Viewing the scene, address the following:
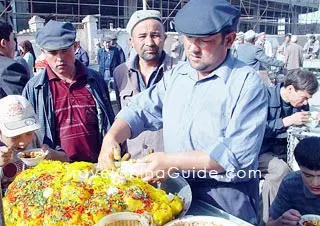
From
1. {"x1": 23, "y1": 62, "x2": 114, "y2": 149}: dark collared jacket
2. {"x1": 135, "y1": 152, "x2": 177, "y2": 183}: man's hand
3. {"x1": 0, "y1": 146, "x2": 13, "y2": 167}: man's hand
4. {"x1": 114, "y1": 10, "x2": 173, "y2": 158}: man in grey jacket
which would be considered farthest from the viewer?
{"x1": 114, "y1": 10, "x2": 173, "y2": 158}: man in grey jacket

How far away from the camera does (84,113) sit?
2324mm

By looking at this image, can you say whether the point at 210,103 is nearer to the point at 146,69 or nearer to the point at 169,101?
the point at 169,101

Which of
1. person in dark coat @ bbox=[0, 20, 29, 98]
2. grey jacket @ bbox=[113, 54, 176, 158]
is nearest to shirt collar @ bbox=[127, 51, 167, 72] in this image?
grey jacket @ bbox=[113, 54, 176, 158]

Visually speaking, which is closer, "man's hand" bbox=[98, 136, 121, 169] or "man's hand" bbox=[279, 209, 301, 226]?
"man's hand" bbox=[98, 136, 121, 169]

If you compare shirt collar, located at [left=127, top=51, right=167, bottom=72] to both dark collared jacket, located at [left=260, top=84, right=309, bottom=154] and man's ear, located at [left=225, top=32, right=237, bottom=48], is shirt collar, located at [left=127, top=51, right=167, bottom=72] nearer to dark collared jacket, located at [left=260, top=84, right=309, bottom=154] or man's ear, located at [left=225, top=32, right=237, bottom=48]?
dark collared jacket, located at [left=260, top=84, right=309, bottom=154]

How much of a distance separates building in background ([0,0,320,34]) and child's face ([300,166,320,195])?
5.54 meters

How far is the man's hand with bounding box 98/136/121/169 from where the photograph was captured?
134 centimetres

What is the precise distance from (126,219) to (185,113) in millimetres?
507

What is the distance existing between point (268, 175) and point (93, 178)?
195 centimetres

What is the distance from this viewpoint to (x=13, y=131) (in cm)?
166

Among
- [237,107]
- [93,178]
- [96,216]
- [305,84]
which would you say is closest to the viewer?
[96,216]

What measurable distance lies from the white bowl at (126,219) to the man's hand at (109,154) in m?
0.30

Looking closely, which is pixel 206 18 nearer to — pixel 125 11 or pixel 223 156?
pixel 223 156

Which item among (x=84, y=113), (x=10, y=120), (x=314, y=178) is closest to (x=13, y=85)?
(x=84, y=113)
